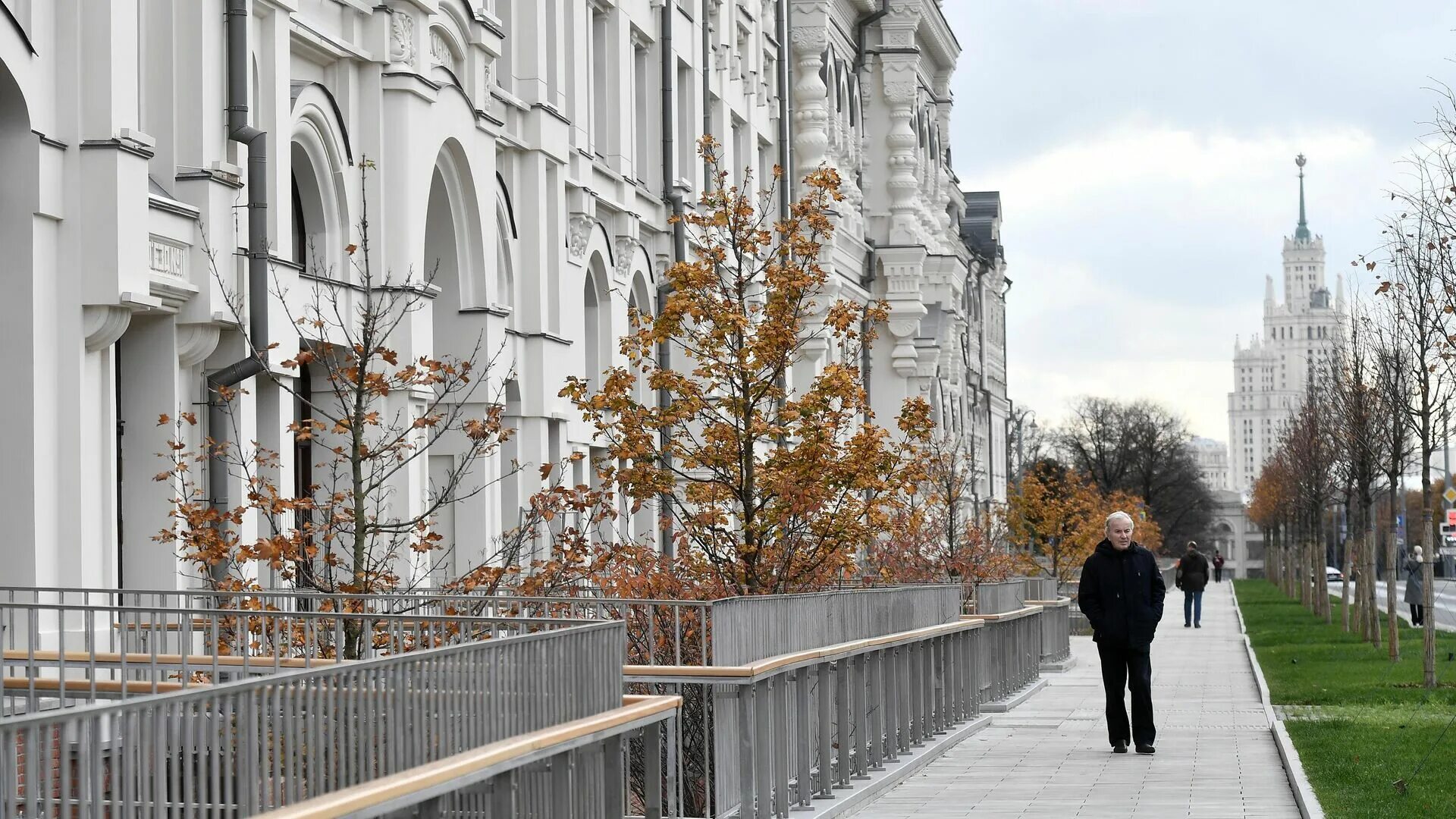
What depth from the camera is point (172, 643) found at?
11.4 meters

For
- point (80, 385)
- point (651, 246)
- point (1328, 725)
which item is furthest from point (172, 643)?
point (651, 246)

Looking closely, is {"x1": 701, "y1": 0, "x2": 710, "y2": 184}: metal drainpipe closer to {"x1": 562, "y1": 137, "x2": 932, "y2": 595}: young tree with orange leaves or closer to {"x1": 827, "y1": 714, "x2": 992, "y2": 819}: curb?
{"x1": 562, "y1": 137, "x2": 932, "y2": 595}: young tree with orange leaves

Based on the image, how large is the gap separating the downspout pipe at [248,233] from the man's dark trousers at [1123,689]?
668 cm

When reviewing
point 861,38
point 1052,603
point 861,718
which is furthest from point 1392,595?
point 861,38

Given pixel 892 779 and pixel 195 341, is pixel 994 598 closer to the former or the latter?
pixel 892 779

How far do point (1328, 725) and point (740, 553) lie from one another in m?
5.52

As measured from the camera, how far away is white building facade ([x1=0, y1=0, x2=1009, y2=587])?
13312 millimetres

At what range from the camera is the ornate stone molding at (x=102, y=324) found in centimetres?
1343

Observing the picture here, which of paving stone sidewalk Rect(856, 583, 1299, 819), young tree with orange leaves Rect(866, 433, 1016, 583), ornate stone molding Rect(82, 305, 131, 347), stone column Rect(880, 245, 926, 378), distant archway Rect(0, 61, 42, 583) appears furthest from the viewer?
stone column Rect(880, 245, 926, 378)

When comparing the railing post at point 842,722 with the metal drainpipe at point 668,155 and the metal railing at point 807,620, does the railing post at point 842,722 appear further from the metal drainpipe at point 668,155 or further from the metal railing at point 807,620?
the metal drainpipe at point 668,155

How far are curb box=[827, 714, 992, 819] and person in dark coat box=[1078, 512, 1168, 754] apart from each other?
4.70 ft

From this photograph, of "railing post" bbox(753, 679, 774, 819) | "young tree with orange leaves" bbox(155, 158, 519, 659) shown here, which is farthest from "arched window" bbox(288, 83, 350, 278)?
"railing post" bbox(753, 679, 774, 819)

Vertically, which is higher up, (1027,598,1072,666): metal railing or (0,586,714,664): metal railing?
(0,586,714,664): metal railing

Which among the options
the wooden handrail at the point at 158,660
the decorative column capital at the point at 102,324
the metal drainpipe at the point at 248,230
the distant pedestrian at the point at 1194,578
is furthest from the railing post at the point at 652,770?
the distant pedestrian at the point at 1194,578
